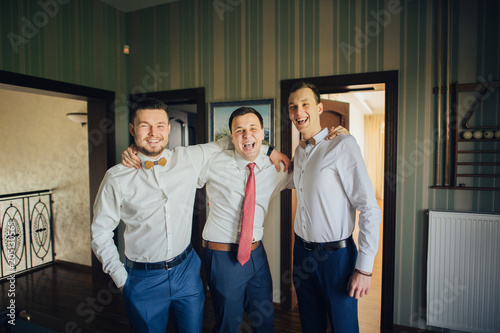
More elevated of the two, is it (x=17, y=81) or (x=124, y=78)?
(x=124, y=78)

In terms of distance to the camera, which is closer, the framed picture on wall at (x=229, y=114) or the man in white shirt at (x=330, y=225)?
the man in white shirt at (x=330, y=225)

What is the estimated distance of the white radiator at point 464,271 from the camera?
7.47 feet

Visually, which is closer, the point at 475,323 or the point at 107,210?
the point at 107,210

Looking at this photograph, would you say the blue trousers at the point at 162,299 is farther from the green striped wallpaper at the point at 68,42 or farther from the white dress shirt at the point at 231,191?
the green striped wallpaper at the point at 68,42

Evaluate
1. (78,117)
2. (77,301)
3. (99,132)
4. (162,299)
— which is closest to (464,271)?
(162,299)

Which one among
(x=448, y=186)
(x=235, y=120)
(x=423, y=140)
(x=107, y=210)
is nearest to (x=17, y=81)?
(x=107, y=210)

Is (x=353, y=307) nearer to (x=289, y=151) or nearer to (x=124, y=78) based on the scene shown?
(x=289, y=151)

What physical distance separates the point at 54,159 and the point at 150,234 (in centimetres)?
340

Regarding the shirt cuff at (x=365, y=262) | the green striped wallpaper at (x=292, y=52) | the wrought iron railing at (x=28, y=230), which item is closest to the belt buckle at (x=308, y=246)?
the shirt cuff at (x=365, y=262)

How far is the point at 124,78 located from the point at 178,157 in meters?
2.26

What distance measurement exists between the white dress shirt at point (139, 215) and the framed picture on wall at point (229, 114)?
4.57 ft

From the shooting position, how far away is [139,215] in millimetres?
1660

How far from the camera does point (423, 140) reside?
246cm

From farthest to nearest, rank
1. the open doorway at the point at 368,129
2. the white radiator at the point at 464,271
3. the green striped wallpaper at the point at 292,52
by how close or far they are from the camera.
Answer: the open doorway at the point at 368,129, the green striped wallpaper at the point at 292,52, the white radiator at the point at 464,271
